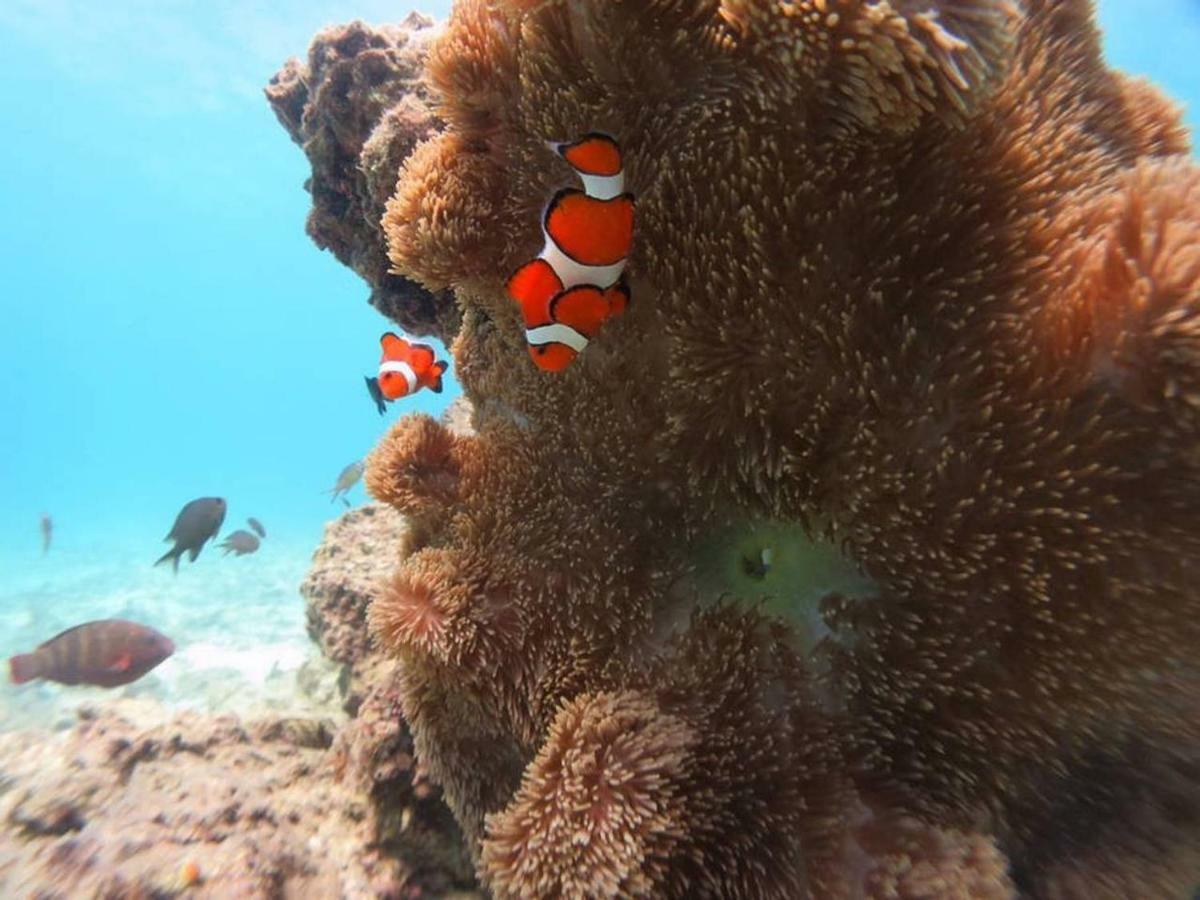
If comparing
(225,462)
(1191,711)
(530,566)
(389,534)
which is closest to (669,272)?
(530,566)

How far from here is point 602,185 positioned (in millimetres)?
1695

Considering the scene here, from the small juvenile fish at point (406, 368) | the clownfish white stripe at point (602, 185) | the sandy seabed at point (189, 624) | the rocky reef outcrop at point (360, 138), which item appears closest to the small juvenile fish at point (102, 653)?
the sandy seabed at point (189, 624)

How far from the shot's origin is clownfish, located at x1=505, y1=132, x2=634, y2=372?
1688 millimetres

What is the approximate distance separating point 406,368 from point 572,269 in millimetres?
2021

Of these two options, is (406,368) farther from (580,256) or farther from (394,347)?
(580,256)

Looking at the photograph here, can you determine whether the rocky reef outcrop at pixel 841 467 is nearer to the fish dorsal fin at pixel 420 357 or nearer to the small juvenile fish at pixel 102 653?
the fish dorsal fin at pixel 420 357

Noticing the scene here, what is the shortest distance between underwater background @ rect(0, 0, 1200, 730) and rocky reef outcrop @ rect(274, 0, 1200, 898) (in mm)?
875

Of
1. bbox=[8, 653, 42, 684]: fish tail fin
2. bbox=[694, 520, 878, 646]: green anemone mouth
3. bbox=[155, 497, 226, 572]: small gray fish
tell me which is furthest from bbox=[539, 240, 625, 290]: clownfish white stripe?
bbox=[155, 497, 226, 572]: small gray fish

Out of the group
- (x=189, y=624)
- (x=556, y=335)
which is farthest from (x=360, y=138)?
(x=189, y=624)

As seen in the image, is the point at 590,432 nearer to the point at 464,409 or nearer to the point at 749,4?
the point at 749,4

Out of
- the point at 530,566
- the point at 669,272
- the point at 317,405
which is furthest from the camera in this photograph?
the point at 317,405

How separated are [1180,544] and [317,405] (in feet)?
491

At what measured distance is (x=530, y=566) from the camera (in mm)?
2283

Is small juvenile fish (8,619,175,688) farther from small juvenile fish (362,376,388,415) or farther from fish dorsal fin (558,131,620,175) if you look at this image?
fish dorsal fin (558,131,620,175)
